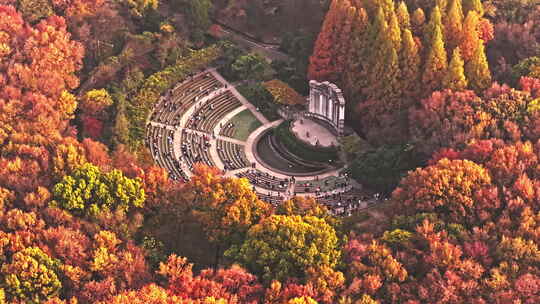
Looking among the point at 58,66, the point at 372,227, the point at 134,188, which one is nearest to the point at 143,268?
the point at 134,188

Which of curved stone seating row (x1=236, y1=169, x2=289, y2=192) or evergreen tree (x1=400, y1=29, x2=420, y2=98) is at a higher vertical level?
evergreen tree (x1=400, y1=29, x2=420, y2=98)

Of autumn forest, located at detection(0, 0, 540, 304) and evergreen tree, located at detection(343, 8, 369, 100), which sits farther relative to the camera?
evergreen tree, located at detection(343, 8, 369, 100)

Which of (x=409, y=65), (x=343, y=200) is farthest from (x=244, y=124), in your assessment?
(x=409, y=65)

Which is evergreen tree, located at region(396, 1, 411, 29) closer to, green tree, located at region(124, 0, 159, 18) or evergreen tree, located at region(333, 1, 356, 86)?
evergreen tree, located at region(333, 1, 356, 86)

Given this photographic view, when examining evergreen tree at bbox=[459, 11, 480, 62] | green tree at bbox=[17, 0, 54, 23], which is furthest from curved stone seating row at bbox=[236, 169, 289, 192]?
green tree at bbox=[17, 0, 54, 23]

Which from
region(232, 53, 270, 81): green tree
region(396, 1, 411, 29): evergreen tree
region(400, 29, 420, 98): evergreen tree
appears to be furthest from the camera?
region(232, 53, 270, 81): green tree

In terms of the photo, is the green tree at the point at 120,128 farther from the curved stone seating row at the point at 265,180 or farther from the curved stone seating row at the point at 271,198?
the curved stone seating row at the point at 271,198

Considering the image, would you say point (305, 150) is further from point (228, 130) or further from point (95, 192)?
point (95, 192)
